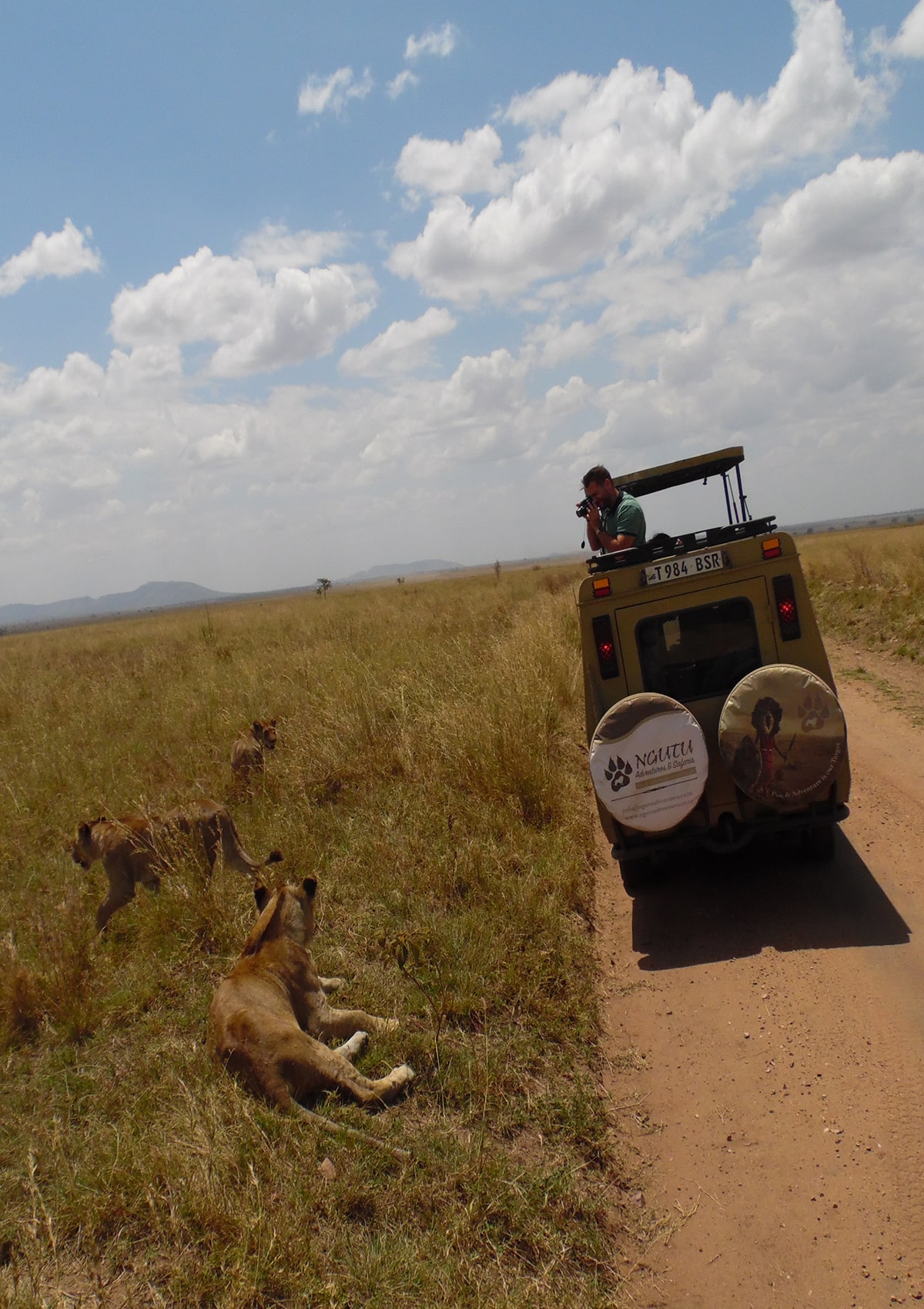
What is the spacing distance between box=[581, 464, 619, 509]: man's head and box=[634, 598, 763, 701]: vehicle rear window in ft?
5.77

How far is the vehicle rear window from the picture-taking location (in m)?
5.02

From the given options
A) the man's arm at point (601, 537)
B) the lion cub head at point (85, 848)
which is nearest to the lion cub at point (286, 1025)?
the lion cub head at point (85, 848)

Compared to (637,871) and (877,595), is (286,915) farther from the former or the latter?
(877,595)

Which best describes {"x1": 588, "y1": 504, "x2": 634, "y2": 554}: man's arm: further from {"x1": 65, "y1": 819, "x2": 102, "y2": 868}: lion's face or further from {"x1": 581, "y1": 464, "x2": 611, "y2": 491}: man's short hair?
{"x1": 65, "y1": 819, "x2": 102, "y2": 868}: lion's face

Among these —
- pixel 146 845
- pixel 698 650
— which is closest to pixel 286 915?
pixel 146 845

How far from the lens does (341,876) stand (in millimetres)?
5645

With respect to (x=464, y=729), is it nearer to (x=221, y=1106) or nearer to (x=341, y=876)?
(x=341, y=876)

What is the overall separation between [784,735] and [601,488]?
272 cm

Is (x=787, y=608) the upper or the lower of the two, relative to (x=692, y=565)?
lower

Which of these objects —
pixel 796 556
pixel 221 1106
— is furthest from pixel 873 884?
pixel 221 1106

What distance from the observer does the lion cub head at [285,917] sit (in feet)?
13.7

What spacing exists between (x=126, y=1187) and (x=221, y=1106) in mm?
407

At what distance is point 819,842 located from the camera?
16.9ft

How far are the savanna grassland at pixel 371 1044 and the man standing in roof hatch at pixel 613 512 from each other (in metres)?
1.88
